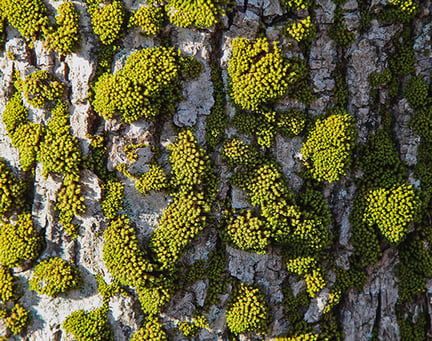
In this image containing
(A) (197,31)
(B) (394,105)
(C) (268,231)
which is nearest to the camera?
(A) (197,31)

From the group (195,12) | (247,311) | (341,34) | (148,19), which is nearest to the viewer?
(195,12)

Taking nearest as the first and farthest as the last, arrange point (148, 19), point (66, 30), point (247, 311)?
point (148, 19) < point (66, 30) < point (247, 311)

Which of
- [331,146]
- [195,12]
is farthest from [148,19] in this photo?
[331,146]

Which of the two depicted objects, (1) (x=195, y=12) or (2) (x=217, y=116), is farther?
(2) (x=217, y=116)

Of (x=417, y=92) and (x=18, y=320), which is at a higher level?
(x=417, y=92)

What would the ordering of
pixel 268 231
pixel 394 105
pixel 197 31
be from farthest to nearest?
pixel 394 105, pixel 268 231, pixel 197 31

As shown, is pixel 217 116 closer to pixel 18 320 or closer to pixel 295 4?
pixel 295 4

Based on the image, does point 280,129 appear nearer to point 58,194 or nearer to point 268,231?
point 268,231

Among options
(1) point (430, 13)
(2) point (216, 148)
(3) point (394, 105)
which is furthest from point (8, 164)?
(1) point (430, 13)
